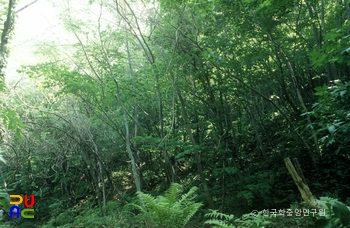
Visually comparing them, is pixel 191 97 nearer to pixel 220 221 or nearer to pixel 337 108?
pixel 220 221

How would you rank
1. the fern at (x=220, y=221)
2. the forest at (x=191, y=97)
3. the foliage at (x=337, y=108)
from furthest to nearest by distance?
the forest at (x=191, y=97)
the fern at (x=220, y=221)
the foliage at (x=337, y=108)

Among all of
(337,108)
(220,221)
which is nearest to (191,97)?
(220,221)

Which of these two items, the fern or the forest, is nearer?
the fern

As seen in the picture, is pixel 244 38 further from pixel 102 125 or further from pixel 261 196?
pixel 102 125

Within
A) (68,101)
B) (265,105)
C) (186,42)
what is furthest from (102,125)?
(265,105)

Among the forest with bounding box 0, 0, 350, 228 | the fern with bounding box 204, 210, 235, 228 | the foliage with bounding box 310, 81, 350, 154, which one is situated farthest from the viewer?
the forest with bounding box 0, 0, 350, 228

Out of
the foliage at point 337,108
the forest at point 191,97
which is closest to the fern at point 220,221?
the forest at point 191,97

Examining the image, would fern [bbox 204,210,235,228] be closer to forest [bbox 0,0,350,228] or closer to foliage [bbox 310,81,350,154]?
forest [bbox 0,0,350,228]

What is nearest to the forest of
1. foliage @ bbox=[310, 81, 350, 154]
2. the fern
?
the fern

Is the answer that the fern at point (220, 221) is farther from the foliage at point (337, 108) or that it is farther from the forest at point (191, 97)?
the foliage at point (337, 108)

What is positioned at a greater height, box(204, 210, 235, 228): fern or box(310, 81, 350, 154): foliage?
box(310, 81, 350, 154): foliage

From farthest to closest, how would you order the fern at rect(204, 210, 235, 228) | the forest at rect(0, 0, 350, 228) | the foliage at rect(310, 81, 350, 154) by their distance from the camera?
the forest at rect(0, 0, 350, 228) → the fern at rect(204, 210, 235, 228) → the foliage at rect(310, 81, 350, 154)

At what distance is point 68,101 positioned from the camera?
8.02m

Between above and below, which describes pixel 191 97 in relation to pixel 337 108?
above
